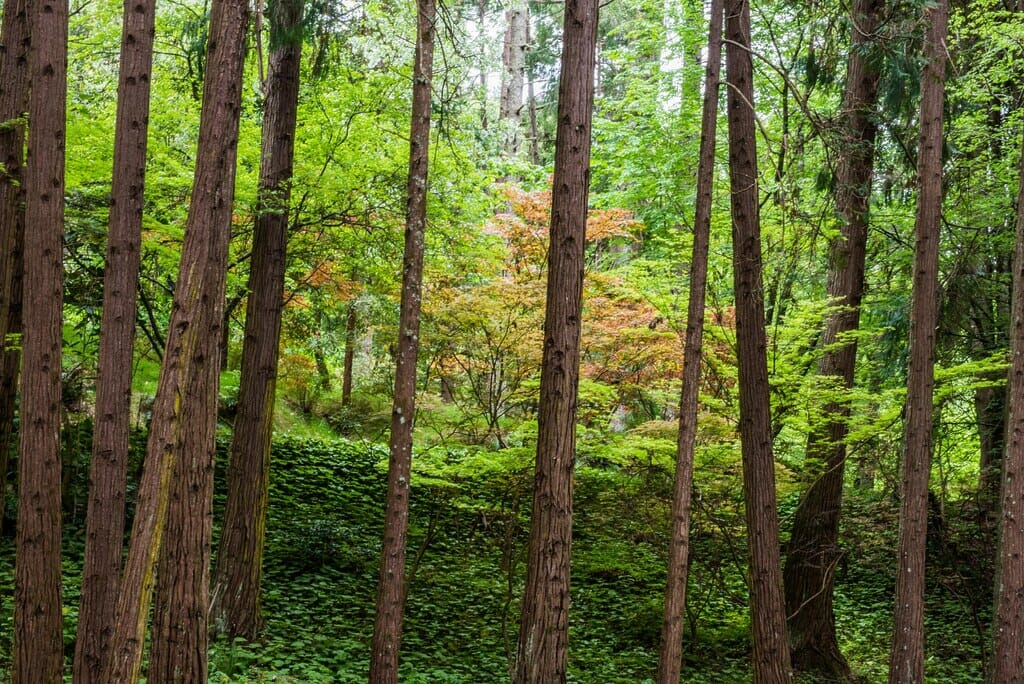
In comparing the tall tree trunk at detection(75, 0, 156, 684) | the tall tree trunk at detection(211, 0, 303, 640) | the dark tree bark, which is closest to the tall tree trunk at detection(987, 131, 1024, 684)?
the tall tree trunk at detection(211, 0, 303, 640)

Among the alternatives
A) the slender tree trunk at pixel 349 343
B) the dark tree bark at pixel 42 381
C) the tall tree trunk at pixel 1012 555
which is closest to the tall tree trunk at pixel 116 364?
the dark tree bark at pixel 42 381

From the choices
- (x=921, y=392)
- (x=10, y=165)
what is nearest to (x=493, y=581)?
(x=921, y=392)

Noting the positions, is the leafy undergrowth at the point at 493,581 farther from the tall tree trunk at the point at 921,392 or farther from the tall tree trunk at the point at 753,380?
the tall tree trunk at the point at 753,380

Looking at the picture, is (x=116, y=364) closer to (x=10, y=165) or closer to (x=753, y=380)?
(x=10, y=165)

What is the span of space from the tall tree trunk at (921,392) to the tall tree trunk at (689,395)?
2.07 metres

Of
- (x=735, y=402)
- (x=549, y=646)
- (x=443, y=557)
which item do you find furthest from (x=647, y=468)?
(x=549, y=646)

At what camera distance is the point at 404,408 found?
294 inches

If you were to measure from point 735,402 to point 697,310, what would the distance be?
2.60 meters

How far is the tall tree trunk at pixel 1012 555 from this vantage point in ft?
23.5

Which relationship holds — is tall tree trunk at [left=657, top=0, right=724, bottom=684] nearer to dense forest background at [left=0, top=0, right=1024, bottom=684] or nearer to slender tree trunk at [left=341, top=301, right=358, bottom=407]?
dense forest background at [left=0, top=0, right=1024, bottom=684]

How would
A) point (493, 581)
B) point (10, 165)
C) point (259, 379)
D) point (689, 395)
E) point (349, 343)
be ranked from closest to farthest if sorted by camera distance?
point (10, 165)
point (689, 395)
point (259, 379)
point (493, 581)
point (349, 343)

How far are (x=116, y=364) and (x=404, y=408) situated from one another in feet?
7.88

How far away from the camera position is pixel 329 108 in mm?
10133

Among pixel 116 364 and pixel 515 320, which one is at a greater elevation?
pixel 515 320
